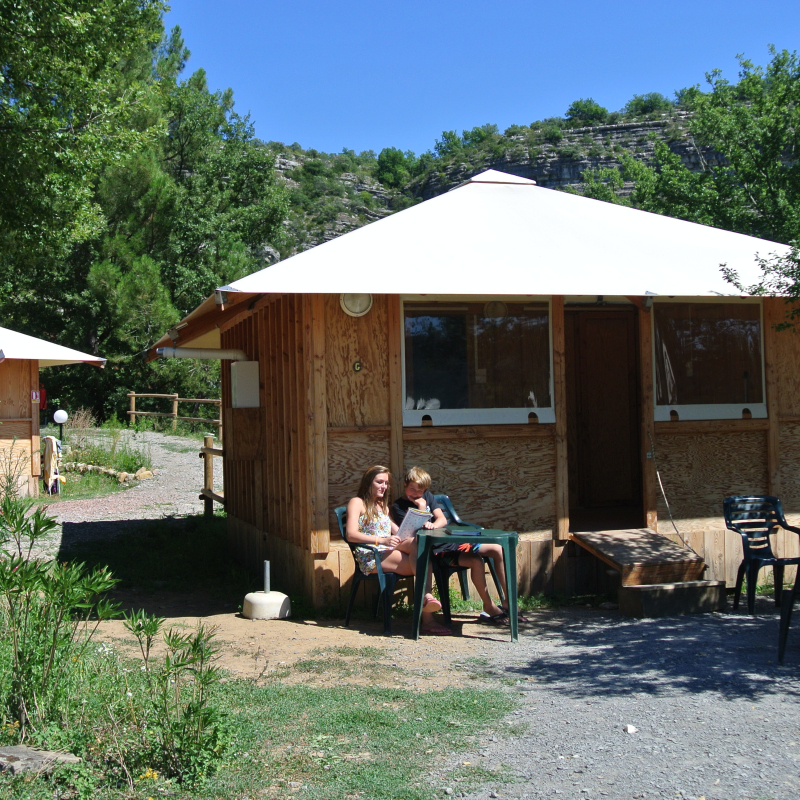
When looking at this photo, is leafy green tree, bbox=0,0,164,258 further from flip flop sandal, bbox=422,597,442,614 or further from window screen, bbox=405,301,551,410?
flip flop sandal, bbox=422,597,442,614

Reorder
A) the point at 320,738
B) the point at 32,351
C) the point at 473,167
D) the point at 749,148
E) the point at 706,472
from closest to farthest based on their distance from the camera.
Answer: the point at 320,738
the point at 706,472
the point at 32,351
the point at 749,148
the point at 473,167

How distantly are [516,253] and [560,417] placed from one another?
140 centimetres

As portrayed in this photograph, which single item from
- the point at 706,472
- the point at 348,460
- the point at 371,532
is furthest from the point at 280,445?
the point at 706,472

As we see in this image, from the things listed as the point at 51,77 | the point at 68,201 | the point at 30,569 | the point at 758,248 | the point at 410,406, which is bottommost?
the point at 30,569

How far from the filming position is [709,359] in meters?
7.73

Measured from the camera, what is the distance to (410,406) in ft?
22.7

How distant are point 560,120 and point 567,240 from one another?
9626 cm

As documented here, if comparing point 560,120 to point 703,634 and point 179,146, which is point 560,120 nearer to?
point 179,146

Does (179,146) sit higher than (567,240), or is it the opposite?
(179,146)

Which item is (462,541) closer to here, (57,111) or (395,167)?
(57,111)

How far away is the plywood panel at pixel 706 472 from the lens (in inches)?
296

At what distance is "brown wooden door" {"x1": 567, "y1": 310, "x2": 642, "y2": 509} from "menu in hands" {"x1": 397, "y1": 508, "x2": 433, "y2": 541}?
13.9ft

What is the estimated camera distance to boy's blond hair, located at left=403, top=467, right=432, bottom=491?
20.8ft

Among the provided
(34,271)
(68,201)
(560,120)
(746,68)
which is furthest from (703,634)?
(560,120)
